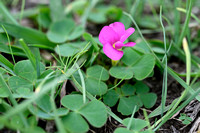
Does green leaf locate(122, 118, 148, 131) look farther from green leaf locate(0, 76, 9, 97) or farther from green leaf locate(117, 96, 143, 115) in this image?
green leaf locate(0, 76, 9, 97)

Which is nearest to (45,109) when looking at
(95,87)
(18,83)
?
(18,83)

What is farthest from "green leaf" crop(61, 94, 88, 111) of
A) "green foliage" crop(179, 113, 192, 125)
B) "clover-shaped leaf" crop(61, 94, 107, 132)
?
"green foliage" crop(179, 113, 192, 125)

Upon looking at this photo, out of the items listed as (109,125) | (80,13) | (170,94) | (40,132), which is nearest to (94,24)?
(80,13)

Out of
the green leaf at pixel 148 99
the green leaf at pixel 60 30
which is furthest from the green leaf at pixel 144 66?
the green leaf at pixel 60 30

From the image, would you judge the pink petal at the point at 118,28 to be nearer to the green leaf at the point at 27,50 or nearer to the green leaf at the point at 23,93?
the green leaf at the point at 27,50

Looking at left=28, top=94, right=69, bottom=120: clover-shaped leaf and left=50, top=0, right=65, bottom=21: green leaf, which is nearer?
left=28, top=94, right=69, bottom=120: clover-shaped leaf

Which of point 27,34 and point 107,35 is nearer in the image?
point 107,35

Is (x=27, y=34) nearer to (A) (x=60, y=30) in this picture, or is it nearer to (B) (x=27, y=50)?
(A) (x=60, y=30)
